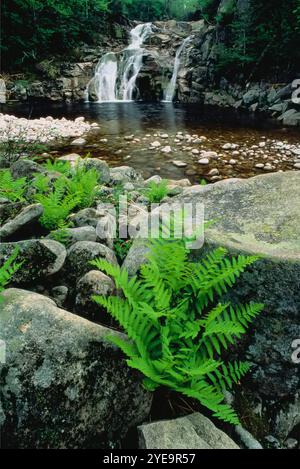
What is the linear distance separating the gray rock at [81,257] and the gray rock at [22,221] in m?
0.55

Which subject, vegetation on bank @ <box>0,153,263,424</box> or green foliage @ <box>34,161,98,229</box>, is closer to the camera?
vegetation on bank @ <box>0,153,263,424</box>

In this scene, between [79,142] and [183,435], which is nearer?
[183,435]

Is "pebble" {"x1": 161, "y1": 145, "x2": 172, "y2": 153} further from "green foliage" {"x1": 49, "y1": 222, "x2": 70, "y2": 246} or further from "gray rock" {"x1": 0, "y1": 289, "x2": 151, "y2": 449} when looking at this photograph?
"gray rock" {"x1": 0, "y1": 289, "x2": 151, "y2": 449}

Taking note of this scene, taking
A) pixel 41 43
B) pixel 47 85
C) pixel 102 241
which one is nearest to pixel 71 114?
pixel 47 85

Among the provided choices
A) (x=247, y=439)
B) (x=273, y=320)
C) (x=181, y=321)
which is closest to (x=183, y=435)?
(x=247, y=439)

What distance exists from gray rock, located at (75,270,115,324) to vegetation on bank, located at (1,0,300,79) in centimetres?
1844

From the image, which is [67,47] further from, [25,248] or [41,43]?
[25,248]

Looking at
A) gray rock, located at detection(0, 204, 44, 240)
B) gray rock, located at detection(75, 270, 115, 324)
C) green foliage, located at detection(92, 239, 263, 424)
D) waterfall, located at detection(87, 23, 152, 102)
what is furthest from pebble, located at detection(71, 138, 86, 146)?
waterfall, located at detection(87, 23, 152, 102)

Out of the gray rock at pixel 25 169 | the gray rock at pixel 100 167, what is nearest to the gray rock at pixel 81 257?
the gray rock at pixel 25 169

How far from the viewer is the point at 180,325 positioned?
191 centimetres

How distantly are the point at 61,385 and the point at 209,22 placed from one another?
2979cm

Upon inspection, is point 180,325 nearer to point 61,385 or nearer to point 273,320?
point 273,320

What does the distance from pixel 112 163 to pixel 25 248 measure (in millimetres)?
6626

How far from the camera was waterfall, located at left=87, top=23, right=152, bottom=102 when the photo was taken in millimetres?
22094
